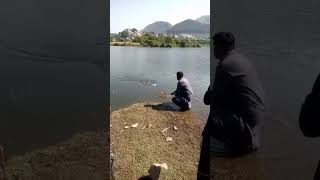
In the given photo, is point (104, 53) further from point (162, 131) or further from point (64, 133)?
point (162, 131)

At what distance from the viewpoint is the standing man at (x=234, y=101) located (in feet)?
8.01

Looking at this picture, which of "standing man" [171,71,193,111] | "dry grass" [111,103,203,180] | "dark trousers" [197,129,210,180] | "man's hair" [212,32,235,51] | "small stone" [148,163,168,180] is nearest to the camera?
"man's hair" [212,32,235,51]

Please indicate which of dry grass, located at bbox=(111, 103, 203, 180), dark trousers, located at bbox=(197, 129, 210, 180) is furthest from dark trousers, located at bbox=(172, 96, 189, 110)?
dark trousers, located at bbox=(197, 129, 210, 180)

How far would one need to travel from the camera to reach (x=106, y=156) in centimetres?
258

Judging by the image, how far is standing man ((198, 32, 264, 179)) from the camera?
244 cm

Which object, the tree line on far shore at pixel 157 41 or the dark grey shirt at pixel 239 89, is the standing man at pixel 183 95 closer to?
the dark grey shirt at pixel 239 89

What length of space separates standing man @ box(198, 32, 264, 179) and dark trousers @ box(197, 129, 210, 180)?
71mm

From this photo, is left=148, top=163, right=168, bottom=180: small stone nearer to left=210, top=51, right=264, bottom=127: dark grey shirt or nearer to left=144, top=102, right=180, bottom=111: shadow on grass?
left=210, top=51, right=264, bottom=127: dark grey shirt

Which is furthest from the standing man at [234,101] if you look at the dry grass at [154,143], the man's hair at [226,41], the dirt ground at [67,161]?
the dry grass at [154,143]

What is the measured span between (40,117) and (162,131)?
2.80 meters

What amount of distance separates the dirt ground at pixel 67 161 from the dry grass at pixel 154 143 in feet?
3.41

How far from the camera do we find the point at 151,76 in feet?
34.9

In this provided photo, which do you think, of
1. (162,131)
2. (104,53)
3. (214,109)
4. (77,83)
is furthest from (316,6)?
(162,131)

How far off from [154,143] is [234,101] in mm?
2310
